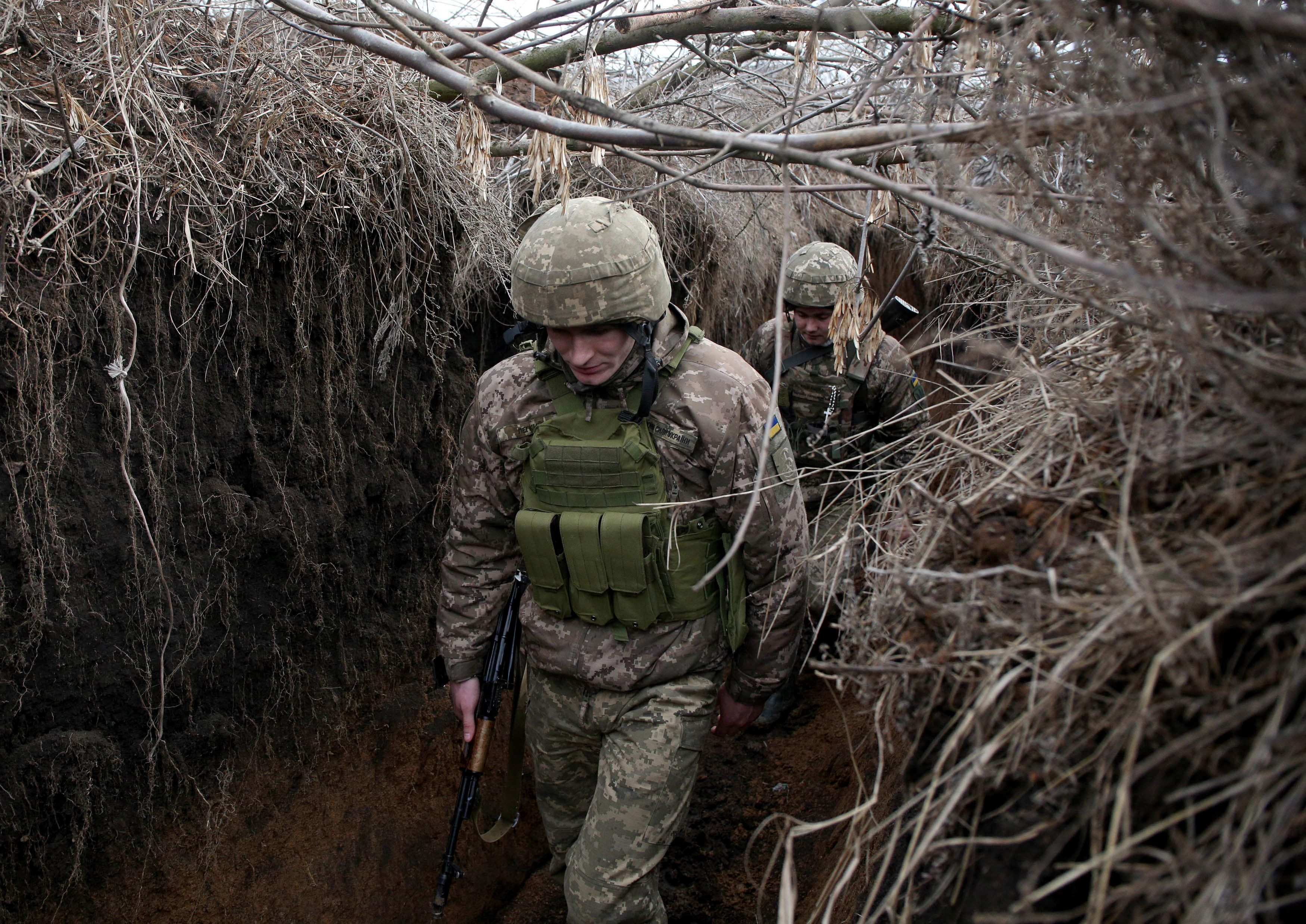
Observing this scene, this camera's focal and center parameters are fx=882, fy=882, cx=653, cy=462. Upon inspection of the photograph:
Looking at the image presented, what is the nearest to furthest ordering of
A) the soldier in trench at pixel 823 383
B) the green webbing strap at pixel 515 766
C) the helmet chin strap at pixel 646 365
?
the helmet chin strap at pixel 646 365, the green webbing strap at pixel 515 766, the soldier in trench at pixel 823 383

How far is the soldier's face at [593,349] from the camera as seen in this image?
7.75ft

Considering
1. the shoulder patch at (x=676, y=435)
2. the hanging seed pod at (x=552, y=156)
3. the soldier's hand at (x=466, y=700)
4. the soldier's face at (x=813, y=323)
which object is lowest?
the soldier's hand at (x=466, y=700)

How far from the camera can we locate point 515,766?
10.1 ft

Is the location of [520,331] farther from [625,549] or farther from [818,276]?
[818,276]

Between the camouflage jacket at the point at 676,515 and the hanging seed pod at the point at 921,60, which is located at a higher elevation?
the hanging seed pod at the point at 921,60

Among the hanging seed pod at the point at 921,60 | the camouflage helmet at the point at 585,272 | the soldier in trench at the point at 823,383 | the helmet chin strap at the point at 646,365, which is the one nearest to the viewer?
the hanging seed pod at the point at 921,60

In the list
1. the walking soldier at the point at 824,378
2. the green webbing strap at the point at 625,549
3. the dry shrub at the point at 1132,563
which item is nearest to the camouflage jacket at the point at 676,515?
the green webbing strap at the point at 625,549

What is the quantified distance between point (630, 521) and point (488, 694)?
88 centimetres

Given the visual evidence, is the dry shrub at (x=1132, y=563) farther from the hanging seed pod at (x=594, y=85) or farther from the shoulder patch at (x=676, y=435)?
the shoulder patch at (x=676, y=435)

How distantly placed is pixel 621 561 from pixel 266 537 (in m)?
1.71

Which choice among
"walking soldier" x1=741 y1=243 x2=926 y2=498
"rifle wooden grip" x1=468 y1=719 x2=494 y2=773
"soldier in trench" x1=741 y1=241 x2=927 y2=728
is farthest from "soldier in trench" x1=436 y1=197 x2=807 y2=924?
"walking soldier" x1=741 y1=243 x2=926 y2=498

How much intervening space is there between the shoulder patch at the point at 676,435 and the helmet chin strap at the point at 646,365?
0.16 ft

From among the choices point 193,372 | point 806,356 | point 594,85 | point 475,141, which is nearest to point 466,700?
point 193,372

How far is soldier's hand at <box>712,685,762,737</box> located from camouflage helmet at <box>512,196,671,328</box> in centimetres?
115
